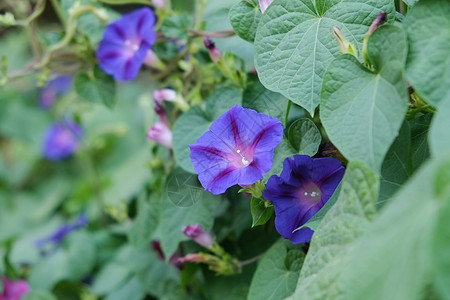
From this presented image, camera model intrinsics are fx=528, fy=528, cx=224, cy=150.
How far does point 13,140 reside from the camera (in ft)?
8.66

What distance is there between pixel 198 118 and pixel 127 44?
302mm

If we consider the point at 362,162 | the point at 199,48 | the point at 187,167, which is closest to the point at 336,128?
the point at 362,162

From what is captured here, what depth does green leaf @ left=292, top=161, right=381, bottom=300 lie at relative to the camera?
551 mm

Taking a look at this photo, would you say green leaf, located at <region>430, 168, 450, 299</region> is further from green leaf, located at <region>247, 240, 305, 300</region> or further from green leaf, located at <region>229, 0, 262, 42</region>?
green leaf, located at <region>229, 0, 262, 42</region>

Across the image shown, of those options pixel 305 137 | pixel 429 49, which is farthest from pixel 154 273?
pixel 429 49

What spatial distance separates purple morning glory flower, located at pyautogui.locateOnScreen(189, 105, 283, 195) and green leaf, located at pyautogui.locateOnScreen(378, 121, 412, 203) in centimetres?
14

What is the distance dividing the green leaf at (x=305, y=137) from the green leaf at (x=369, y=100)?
0.29 ft

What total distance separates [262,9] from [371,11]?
0.17 meters

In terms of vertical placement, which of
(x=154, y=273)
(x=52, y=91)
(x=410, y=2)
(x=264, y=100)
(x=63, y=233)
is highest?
(x=410, y=2)

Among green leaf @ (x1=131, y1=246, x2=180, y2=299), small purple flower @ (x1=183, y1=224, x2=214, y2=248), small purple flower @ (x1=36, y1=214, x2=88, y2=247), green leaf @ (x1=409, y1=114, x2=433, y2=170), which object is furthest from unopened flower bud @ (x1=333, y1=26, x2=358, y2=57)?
small purple flower @ (x1=36, y1=214, x2=88, y2=247)

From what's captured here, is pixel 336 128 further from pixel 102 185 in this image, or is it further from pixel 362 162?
pixel 102 185

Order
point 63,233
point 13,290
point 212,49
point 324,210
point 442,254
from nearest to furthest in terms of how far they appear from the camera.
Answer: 1. point 442,254
2. point 324,210
3. point 212,49
4. point 13,290
5. point 63,233

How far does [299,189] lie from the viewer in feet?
2.41

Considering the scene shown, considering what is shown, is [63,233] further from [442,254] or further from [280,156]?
[442,254]
